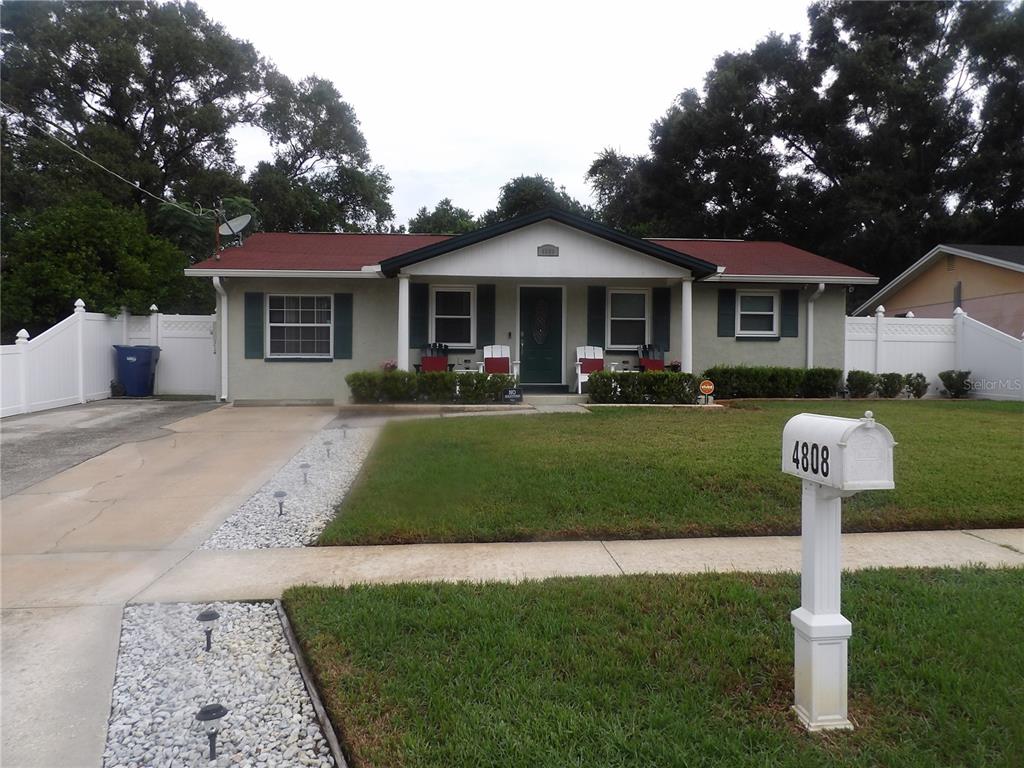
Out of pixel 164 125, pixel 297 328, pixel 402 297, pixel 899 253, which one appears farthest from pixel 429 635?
pixel 164 125

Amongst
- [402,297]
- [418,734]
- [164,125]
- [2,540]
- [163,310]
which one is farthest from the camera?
[164,125]

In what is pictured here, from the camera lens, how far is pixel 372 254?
635 inches

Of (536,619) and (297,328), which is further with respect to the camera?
(297,328)

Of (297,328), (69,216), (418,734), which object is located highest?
(69,216)

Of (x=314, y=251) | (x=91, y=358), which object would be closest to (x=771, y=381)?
(x=314, y=251)

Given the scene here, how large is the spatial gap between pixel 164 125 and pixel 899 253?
Answer: 33.2m

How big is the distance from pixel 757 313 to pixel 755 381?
6.42 ft

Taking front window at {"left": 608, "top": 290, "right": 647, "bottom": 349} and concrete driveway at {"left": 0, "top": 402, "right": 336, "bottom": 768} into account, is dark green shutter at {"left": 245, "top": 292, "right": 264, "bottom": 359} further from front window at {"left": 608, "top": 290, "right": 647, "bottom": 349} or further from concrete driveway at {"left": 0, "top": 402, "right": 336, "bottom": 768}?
front window at {"left": 608, "top": 290, "right": 647, "bottom": 349}

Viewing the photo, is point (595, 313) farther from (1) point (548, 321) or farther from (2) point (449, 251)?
(2) point (449, 251)

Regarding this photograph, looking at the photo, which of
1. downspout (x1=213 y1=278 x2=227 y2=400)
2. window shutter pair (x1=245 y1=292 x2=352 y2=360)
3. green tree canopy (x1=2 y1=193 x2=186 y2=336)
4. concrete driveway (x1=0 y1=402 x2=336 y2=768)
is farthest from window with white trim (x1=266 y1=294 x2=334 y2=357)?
green tree canopy (x1=2 y1=193 x2=186 y2=336)

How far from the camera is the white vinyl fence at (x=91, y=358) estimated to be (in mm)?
12242

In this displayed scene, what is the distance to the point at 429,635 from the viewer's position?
367 centimetres

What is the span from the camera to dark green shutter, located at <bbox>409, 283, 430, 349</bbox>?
1518cm

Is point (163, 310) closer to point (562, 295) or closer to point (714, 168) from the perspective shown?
point (562, 295)
